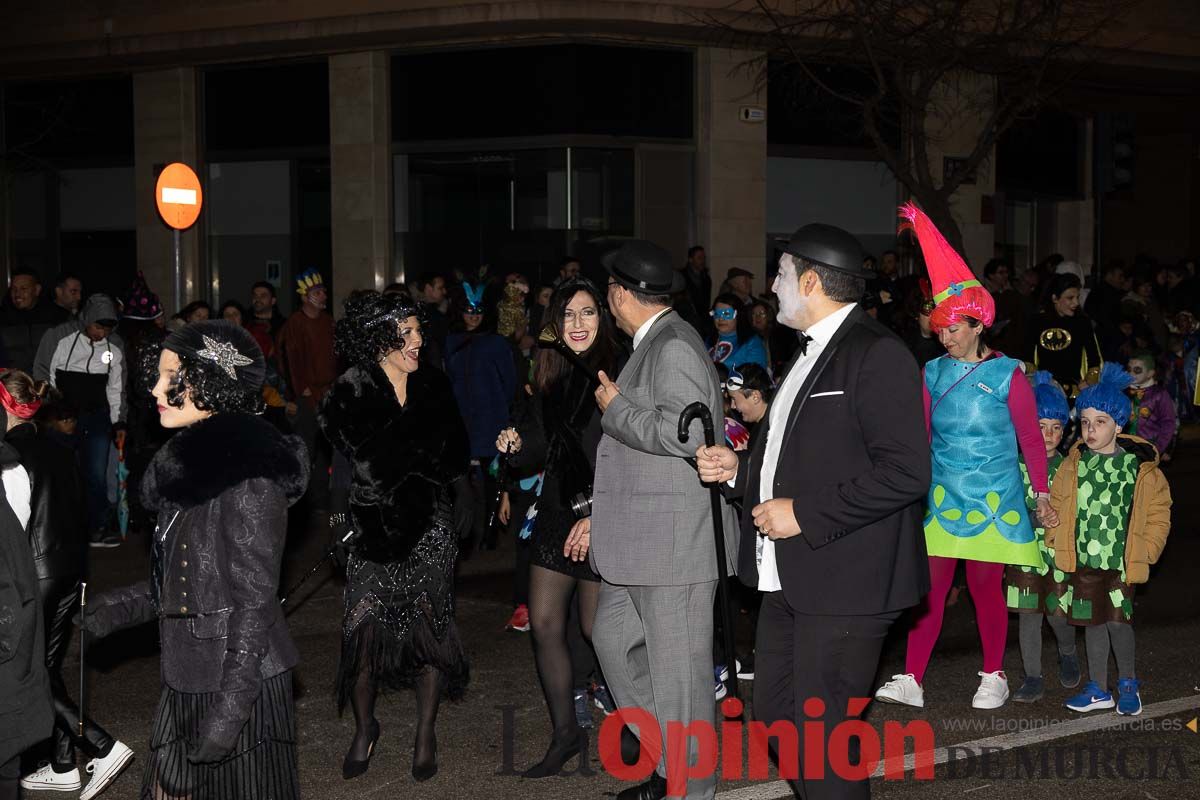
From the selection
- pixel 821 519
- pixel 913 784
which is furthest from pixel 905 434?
pixel 913 784

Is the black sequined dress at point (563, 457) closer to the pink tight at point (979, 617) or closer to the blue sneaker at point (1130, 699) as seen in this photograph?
the pink tight at point (979, 617)

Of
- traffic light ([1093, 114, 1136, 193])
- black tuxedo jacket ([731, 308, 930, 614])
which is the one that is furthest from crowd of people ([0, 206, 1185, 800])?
traffic light ([1093, 114, 1136, 193])

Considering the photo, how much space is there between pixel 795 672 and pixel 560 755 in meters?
1.80

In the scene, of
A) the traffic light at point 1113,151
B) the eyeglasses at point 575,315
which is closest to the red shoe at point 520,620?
the eyeglasses at point 575,315

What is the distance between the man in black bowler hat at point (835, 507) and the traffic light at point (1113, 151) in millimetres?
12637

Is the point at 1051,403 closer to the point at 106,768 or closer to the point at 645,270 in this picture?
the point at 645,270

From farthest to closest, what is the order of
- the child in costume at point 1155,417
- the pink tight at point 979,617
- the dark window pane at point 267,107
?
1. the dark window pane at point 267,107
2. the child in costume at point 1155,417
3. the pink tight at point 979,617

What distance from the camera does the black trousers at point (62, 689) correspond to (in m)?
5.52

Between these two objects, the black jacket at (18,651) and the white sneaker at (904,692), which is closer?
the black jacket at (18,651)

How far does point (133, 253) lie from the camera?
22.5m

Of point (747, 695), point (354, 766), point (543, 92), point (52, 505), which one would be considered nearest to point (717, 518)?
point (354, 766)

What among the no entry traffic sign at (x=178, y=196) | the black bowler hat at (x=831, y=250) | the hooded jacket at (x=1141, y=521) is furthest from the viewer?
the no entry traffic sign at (x=178, y=196)

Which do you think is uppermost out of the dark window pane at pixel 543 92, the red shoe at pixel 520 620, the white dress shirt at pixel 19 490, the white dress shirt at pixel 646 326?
the dark window pane at pixel 543 92

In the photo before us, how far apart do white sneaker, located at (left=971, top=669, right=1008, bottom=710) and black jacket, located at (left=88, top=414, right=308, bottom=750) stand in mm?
3740
